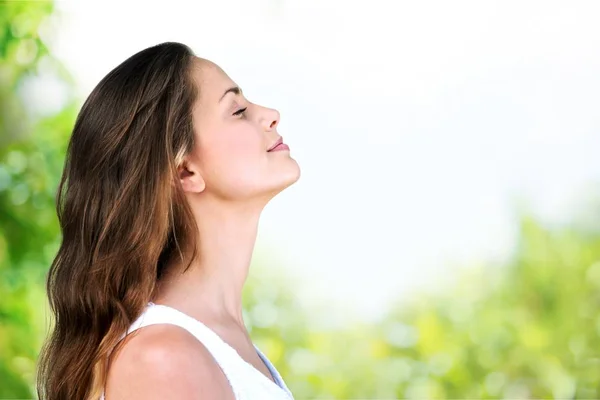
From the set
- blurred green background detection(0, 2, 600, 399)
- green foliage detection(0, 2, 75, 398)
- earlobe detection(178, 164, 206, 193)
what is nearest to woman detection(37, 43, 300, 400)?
earlobe detection(178, 164, 206, 193)

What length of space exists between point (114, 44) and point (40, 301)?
101 centimetres

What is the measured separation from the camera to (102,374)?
4.41ft

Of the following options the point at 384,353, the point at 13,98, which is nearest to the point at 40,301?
the point at 13,98

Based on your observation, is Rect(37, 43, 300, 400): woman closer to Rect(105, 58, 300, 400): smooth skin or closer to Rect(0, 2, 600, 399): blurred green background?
Rect(105, 58, 300, 400): smooth skin

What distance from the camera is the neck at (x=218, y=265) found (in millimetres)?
1438

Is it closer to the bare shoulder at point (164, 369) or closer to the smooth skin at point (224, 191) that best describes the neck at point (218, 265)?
the smooth skin at point (224, 191)

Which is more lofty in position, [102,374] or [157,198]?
[157,198]

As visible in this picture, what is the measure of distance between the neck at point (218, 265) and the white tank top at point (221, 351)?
6 centimetres

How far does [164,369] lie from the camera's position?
3.98ft

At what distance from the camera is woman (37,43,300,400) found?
137 centimetres

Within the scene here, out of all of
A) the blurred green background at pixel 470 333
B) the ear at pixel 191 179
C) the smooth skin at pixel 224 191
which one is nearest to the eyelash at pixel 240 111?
the smooth skin at pixel 224 191

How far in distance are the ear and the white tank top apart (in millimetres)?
199

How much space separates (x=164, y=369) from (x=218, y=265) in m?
0.30

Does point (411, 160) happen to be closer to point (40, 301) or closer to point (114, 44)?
point (114, 44)
